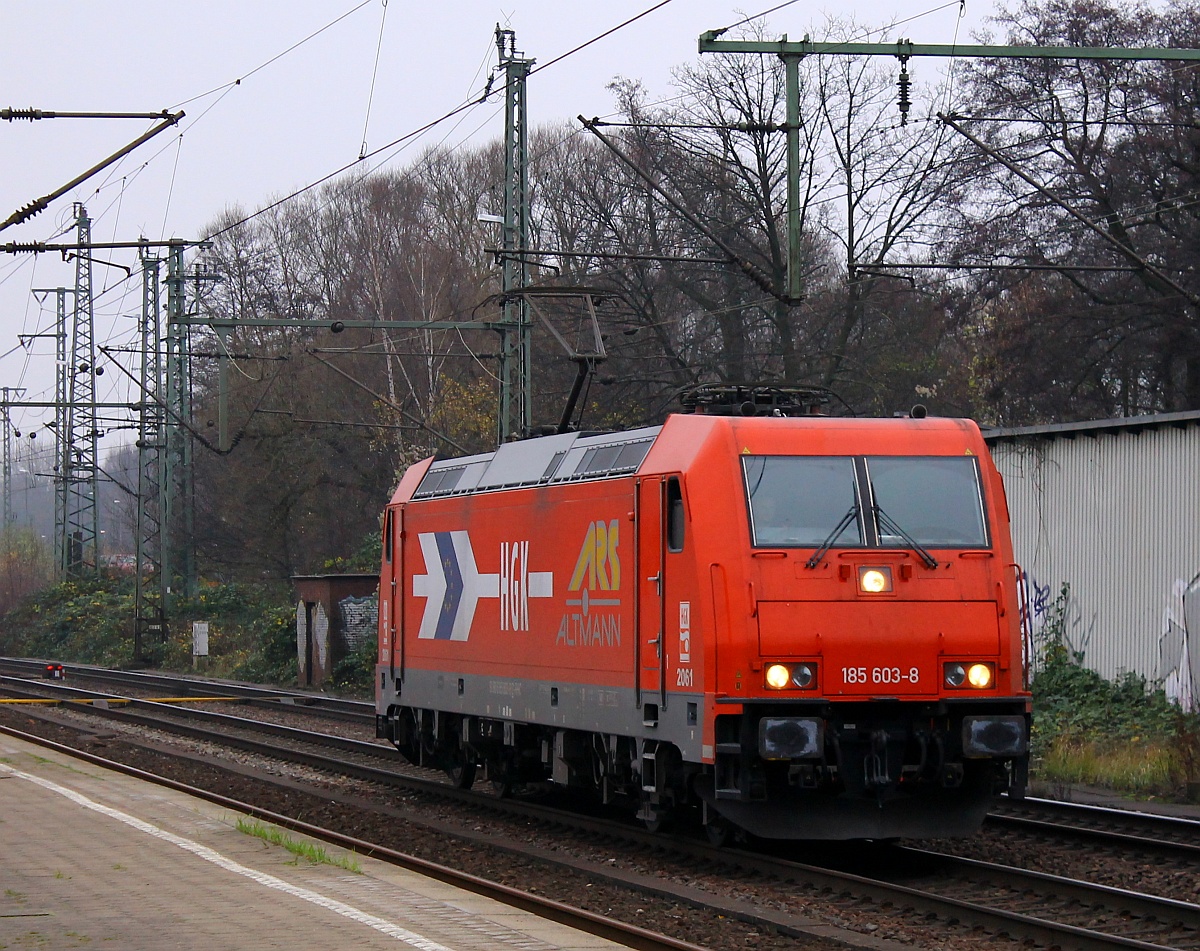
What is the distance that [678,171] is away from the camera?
3306cm

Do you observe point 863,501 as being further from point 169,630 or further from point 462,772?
point 169,630

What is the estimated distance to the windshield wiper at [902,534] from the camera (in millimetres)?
11539

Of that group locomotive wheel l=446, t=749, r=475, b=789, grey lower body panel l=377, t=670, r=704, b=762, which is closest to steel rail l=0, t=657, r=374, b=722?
locomotive wheel l=446, t=749, r=475, b=789

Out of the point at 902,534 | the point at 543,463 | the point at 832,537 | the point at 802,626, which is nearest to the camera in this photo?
the point at 802,626

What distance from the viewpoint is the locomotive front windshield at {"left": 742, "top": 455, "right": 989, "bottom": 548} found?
1159 centimetres

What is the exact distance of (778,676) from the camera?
11.1 m

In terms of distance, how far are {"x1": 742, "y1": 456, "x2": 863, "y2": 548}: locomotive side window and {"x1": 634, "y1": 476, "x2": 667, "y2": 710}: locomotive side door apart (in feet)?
2.47

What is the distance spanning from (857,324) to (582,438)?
71.1 ft

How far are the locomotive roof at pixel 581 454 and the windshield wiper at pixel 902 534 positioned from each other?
2.37ft

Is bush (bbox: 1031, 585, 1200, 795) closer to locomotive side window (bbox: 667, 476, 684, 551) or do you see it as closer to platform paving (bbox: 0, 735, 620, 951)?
locomotive side window (bbox: 667, 476, 684, 551)

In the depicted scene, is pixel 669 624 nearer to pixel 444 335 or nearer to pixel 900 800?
pixel 900 800

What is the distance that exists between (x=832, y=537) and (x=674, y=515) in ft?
3.84

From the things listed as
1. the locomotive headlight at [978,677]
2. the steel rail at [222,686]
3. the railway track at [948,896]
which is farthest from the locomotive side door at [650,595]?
the steel rail at [222,686]

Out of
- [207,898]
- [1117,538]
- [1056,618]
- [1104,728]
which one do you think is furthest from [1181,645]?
[207,898]
